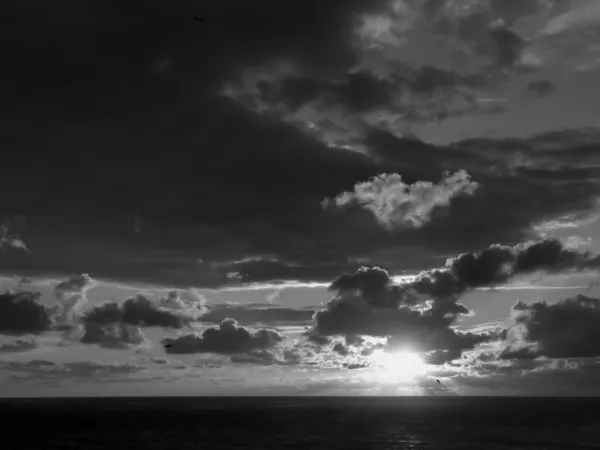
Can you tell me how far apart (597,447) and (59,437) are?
13572 centimetres

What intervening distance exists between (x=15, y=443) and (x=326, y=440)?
75.8m

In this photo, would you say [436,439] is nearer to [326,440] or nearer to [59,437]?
[326,440]

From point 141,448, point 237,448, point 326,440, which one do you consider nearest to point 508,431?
point 326,440

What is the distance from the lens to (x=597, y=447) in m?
144

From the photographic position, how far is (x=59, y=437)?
169000 millimetres

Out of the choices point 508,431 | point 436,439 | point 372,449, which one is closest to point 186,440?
point 372,449

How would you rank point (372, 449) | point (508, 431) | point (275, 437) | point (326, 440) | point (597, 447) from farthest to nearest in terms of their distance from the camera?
point (508, 431), point (275, 437), point (326, 440), point (597, 447), point (372, 449)

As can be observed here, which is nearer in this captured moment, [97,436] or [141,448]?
[141,448]

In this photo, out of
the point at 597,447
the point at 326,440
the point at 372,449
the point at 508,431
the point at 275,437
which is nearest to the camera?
the point at 372,449

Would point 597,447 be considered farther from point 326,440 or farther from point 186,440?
point 186,440

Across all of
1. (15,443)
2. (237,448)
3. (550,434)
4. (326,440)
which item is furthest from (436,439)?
(15,443)

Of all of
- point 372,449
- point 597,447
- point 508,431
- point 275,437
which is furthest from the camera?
point 508,431

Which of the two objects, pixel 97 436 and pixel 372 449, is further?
pixel 97 436

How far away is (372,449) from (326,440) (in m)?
23.3
